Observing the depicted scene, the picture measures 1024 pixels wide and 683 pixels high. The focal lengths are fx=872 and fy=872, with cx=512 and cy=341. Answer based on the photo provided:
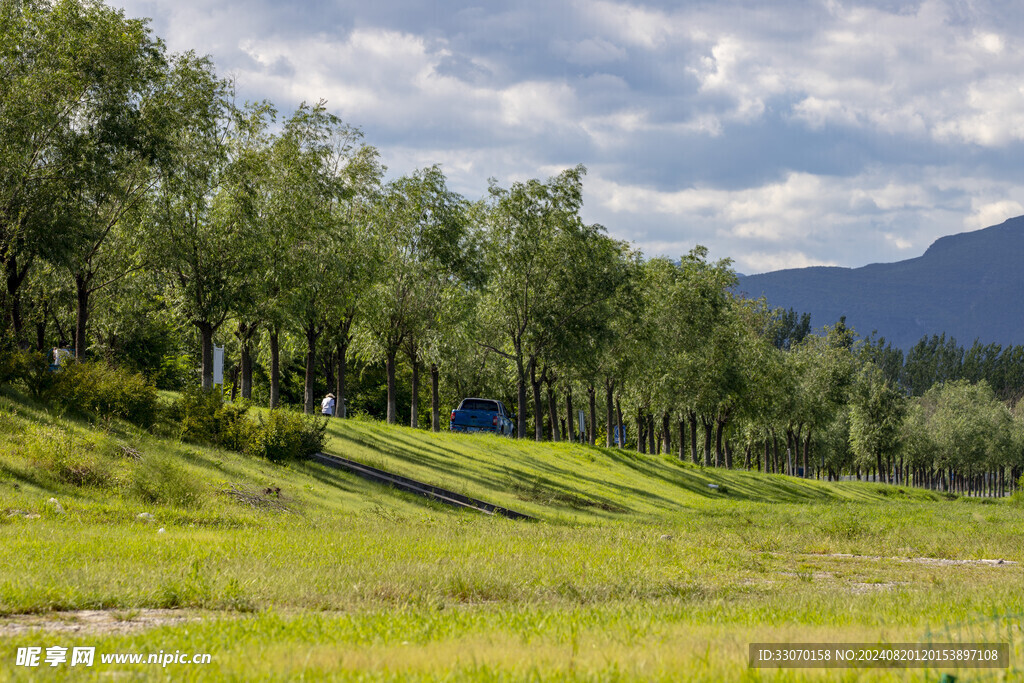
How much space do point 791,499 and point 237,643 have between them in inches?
1930

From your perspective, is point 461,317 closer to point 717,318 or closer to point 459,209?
point 459,209

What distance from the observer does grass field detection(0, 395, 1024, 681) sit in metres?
6.07

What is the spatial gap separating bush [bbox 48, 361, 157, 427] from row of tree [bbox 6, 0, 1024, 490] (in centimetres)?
425

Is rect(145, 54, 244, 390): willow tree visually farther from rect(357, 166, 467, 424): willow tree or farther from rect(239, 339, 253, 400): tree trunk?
rect(357, 166, 467, 424): willow tree

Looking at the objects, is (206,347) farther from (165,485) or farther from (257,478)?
(165,485)

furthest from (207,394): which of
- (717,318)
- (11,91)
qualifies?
(717,318)

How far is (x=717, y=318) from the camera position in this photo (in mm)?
60812

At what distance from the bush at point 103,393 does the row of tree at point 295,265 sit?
4.25 meters

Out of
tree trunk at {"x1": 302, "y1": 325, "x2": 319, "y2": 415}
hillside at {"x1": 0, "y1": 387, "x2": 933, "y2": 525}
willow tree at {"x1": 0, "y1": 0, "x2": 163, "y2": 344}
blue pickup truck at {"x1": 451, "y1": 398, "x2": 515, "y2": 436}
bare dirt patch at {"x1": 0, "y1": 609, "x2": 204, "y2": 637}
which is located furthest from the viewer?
blue pickup truck at {"x1": 451, "y1": 398, "x2": 515, "y2": 436}

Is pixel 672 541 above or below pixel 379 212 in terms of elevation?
below

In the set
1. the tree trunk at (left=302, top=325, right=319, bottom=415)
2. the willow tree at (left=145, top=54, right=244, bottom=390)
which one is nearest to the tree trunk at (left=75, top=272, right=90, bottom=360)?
the willow tree at (left=145, top=54, right=244, bottom=390)

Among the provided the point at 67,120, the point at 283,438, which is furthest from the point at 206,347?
the point at 283,438

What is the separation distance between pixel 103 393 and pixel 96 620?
1555 cm

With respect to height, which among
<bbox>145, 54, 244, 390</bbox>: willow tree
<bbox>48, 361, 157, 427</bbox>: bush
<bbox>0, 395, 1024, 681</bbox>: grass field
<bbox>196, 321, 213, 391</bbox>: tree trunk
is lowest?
<bbox>0, 395, 1024, 681</bbox>: grass field
